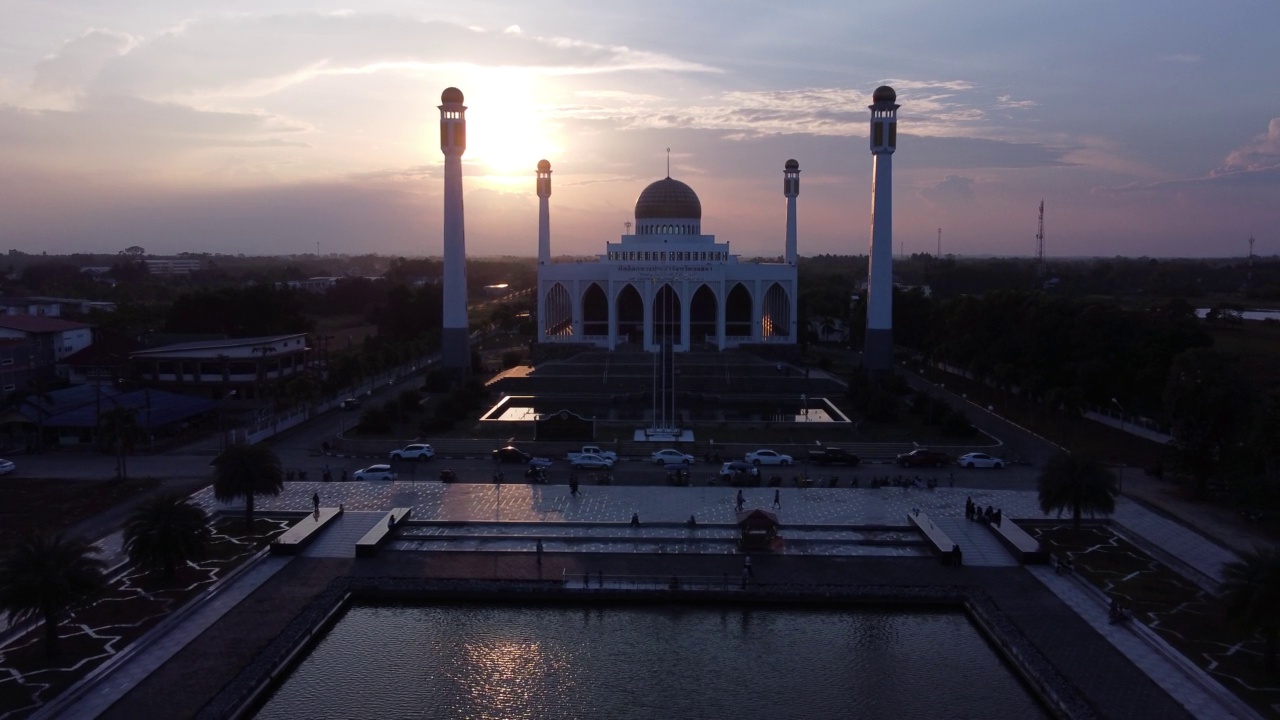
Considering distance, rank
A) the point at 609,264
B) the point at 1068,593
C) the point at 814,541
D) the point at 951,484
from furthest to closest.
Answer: the point at 609,264
the point at 951,484
the point at 814,541
the point at 1068,593

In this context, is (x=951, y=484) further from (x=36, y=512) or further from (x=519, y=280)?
(x=519, y=280)

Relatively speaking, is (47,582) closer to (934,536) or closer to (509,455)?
(509,455)

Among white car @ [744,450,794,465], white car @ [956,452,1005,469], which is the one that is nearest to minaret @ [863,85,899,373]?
white car @ [956,452,1005,469]

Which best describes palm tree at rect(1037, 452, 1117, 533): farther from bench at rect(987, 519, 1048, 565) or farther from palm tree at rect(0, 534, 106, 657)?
palm tree at rect(0, 534, 106, 657)

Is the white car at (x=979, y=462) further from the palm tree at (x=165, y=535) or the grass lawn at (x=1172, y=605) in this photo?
the palm tree at (x=165, y=535)

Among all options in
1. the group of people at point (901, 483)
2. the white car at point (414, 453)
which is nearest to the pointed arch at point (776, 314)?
the group of people at point (901, 483)

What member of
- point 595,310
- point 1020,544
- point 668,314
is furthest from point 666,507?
point 595,310

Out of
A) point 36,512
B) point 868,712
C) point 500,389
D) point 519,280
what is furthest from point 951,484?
point 519,280
